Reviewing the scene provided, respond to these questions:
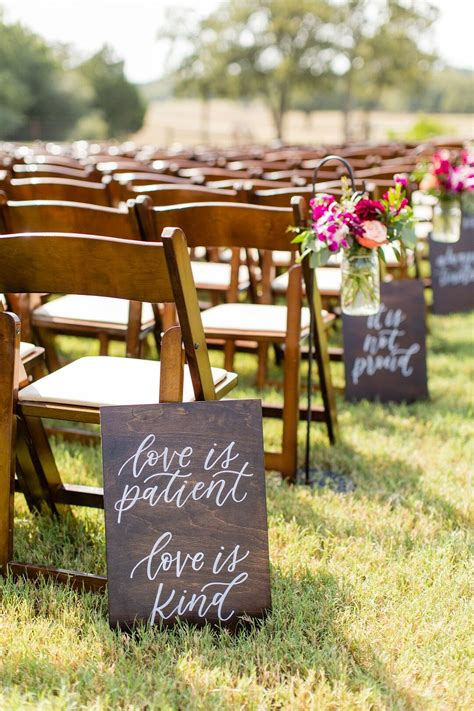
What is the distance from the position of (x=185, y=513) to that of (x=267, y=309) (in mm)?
1398

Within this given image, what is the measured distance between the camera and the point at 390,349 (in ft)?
12.6

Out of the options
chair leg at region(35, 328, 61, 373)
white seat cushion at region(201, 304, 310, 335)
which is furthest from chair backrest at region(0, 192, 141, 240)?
chair leg at region(35, 328, 61, 373)

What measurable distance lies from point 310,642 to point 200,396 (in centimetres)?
64

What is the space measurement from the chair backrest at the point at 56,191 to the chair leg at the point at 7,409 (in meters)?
1.74

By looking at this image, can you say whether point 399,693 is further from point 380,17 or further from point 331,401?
point 380,17

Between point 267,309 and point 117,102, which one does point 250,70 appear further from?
point 267,309

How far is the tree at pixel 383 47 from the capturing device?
40156 millimetres

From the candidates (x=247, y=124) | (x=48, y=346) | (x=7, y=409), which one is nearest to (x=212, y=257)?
(x=48, y=346)

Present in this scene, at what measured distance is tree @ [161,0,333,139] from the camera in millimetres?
41406

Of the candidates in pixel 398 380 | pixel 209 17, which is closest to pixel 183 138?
pixel 209 17

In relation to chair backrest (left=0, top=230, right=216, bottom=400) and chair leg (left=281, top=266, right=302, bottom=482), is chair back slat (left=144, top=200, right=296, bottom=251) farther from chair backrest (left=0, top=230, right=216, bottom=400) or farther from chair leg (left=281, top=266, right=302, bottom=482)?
chair backrest (left=0, top=230, right=216, bottom=400)

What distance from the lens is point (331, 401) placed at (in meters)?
3.36

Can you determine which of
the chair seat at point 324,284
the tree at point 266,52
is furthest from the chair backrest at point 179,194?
the tree at point 266,52

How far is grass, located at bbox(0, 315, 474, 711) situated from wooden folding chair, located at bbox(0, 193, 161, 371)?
57cm
